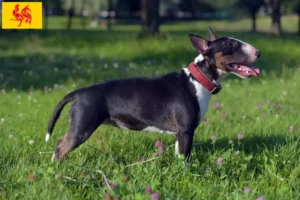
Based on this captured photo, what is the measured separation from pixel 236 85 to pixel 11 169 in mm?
7786

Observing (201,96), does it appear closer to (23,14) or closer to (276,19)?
(23,14)

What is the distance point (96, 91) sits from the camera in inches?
218

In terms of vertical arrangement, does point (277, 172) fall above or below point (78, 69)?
above

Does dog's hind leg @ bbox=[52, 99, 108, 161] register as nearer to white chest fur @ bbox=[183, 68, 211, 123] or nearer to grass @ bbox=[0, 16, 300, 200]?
grass @ bbox=[0, 16, 300, 200]

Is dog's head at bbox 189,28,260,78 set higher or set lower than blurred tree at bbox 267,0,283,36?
higher

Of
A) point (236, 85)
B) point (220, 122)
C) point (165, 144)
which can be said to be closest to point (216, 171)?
point (165, 144)

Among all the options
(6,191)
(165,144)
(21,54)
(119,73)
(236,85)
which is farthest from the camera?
(21,54)

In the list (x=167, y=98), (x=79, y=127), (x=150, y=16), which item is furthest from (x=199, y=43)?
(x=150, y=16)

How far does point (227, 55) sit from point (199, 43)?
33 cm

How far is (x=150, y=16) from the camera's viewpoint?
22.3 meters

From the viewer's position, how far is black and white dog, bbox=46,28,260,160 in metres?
5.48

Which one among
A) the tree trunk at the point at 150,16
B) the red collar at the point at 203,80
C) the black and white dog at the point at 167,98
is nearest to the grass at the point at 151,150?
the black and white dog at the point at 167,98

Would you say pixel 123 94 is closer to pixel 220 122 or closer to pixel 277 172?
pixel 277 172

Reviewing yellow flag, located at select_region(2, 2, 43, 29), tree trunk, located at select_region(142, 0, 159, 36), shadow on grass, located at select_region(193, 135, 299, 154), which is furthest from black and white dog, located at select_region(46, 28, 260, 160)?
tree trunk, located at select_region(142, 0, 159, 36)
